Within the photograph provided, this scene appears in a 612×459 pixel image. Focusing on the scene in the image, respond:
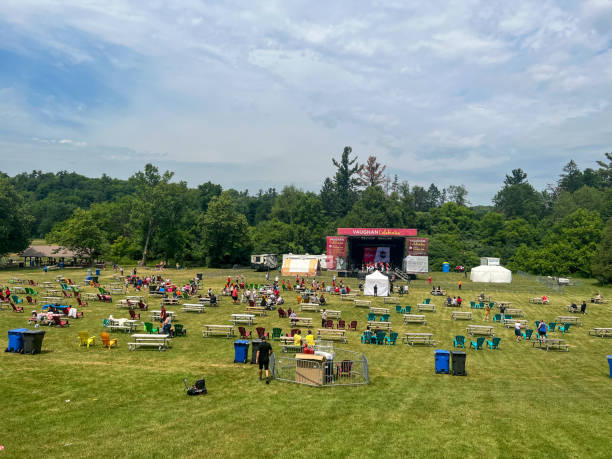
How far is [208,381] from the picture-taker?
47.7ft

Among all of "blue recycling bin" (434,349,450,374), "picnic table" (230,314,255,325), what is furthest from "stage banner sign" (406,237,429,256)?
"blue recycling bin" (434,349,450,374)

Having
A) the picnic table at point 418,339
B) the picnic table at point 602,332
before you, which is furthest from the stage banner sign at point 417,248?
the picnic table at point 418,339

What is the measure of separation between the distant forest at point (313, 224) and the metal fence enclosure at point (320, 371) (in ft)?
173

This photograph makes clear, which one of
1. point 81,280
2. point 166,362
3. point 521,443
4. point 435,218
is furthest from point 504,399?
point 435,218

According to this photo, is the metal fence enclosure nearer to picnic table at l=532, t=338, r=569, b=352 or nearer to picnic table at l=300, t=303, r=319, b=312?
picnic table at l=532, t=338, r=569, b=352

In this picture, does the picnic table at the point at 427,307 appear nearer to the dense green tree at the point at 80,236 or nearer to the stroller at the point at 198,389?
the stroller at the point at 198,389

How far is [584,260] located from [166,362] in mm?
71243

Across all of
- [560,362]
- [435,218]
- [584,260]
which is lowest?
[560,362]

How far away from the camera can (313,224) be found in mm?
92375

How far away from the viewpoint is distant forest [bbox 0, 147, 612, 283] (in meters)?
68.6

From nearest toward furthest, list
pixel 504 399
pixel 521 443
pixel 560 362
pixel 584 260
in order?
pixel 521 443 < pixel 504 399 < pixel 560 362 < pixel 584 260

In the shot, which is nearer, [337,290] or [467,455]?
[467,455]

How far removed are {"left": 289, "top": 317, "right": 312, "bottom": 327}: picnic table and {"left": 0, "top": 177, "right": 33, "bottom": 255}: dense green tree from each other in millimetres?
53694

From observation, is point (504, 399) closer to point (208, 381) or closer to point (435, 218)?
point (208, 381)
